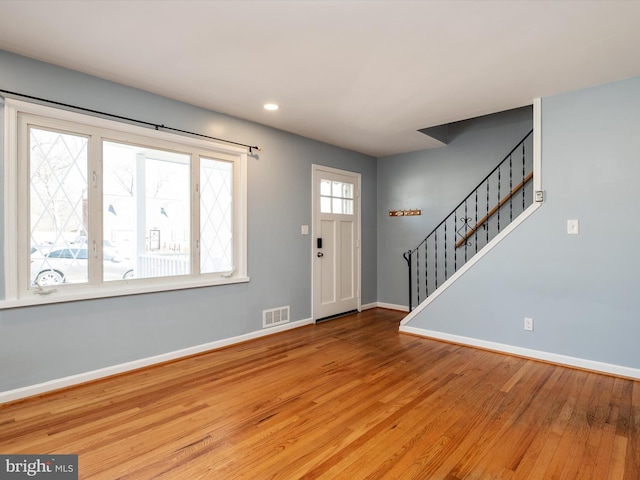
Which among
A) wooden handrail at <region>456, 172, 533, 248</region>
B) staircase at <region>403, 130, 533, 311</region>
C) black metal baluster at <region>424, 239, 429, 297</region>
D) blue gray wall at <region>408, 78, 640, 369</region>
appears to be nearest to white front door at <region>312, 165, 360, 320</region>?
staircase at <region>403, 130, 533, 311</region>

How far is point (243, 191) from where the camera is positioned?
406 cm

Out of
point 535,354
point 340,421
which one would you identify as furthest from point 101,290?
point 535,354

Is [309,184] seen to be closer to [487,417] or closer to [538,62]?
[538,62]

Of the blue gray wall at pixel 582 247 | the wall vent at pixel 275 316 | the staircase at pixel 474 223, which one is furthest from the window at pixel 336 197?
the blue gray wall at pixel 582 247

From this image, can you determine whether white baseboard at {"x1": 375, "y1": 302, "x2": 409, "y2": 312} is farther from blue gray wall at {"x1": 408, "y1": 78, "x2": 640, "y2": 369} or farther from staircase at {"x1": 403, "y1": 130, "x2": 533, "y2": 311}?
blue gray wall at {"x1": 408, "y1": 78, "x2": 640, "y2": 369}

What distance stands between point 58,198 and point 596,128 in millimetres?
4709

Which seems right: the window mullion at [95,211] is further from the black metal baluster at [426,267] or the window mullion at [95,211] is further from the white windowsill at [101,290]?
the black metal baluster at [426,267]

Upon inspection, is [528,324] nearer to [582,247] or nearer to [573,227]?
[582,247]

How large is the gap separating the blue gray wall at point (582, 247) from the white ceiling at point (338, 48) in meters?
0.31

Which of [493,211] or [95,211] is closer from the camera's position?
[95,211]

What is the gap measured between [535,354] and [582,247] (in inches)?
45.2

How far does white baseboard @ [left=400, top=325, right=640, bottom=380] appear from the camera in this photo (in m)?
3.09

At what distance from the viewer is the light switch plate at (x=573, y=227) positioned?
10.8ft

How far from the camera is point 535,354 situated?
11.6 feet
